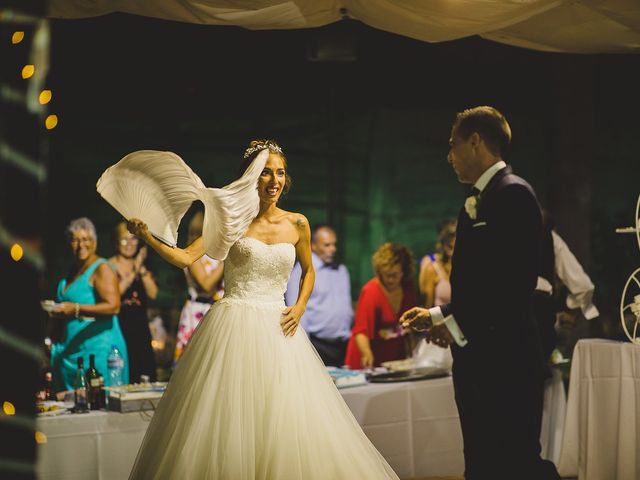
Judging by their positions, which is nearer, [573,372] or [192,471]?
[192,471]

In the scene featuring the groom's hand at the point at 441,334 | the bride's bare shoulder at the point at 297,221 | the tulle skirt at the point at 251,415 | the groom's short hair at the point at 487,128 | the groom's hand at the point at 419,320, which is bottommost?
the tulle skirt at the point at 251,415

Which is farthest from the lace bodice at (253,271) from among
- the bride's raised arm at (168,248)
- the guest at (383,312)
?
the guest at (383,312)

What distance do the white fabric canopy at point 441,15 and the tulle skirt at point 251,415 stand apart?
53.4 inches

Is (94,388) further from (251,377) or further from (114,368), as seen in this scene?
(251,377)

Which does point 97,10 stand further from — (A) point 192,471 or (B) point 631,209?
(B) point 631,209

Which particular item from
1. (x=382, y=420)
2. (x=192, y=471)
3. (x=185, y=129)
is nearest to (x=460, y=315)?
(x=192, y=471)

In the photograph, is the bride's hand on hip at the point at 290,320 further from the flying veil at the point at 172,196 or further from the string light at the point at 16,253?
the string light at the point at 16,253

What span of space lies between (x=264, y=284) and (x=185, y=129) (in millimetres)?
4248

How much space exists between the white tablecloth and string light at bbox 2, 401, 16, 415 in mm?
3481

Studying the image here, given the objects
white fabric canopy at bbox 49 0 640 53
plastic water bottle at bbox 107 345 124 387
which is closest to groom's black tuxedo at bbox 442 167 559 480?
white fabric canopy at bbox 49 0 640 53

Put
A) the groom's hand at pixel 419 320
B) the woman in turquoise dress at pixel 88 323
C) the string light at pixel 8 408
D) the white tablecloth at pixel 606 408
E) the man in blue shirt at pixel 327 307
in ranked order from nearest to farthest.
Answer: the string light at pixel 8 408, the groom's hand at pixel 419 320, the white tablecloth at pixel 606 408, the woman in turquoise dress at pixel 88 323, the man in blue shirt at pixel 327 307

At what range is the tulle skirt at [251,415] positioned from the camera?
3.45 m

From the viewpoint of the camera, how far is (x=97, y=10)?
3.86 m

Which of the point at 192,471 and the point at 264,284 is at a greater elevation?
the point at 264,284
